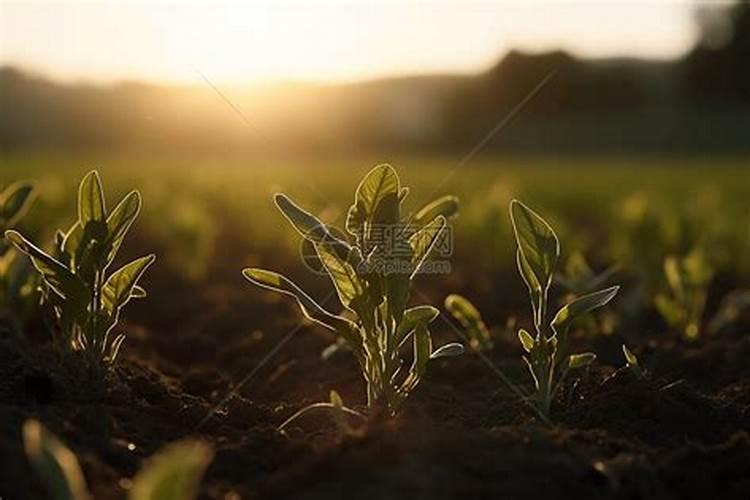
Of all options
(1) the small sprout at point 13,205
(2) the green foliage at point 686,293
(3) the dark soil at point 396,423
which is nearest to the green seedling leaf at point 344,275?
(3) the dark soil at point 396,423

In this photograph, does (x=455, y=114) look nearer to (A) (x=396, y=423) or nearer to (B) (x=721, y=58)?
(B) (x=721, y=58)

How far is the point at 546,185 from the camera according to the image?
1755 centimetres

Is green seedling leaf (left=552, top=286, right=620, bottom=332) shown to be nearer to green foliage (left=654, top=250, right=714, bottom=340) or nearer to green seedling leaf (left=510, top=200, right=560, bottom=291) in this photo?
green seedling leaf (left=510, top=200, right=560, bottom=291)

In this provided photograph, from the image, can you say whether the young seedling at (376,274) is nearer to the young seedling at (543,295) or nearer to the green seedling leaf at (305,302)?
the green seedling leaf at (305,302)

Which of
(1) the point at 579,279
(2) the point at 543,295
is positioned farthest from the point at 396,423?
(1) the point at 579,279

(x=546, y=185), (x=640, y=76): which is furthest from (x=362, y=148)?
(x=546, y=185)

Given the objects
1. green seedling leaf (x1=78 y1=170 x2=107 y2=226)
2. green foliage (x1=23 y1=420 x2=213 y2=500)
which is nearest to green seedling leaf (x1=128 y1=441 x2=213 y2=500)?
green foliage (x1=23 y1=420 x2=213 y2=500)

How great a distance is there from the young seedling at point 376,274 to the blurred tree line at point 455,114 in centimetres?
4685

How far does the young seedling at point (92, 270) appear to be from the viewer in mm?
2924

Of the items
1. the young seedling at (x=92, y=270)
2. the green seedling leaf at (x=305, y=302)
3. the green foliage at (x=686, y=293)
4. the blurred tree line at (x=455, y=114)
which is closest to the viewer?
the green seedling leaf at (x=305, y=302)

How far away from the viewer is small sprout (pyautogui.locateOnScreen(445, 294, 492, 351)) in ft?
11.8

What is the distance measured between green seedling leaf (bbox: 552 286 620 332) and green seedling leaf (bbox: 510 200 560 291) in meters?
0.09

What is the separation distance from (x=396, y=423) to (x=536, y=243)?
722 millimetres

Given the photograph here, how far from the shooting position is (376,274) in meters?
2.75
